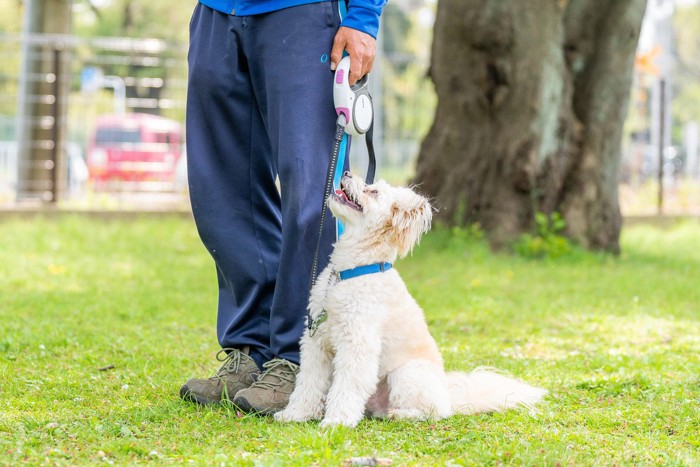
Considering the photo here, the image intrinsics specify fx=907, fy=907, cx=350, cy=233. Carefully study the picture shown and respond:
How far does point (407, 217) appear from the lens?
331 cm

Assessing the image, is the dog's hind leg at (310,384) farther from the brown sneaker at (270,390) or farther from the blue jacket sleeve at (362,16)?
the blue jacket sleeve at (362,16)

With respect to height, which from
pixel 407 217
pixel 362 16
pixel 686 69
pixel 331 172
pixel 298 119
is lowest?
pixel 407 217

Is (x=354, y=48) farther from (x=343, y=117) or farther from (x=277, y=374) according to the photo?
(x=277, y=374)

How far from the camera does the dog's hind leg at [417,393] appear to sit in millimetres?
3309

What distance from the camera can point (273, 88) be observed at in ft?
11.1

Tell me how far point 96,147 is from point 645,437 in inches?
434

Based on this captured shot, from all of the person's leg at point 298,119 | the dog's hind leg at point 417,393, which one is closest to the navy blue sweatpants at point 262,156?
the person's leg at point 298,119

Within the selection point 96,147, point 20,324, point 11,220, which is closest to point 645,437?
point 20,324

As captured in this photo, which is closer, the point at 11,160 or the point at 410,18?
the point at 11,160

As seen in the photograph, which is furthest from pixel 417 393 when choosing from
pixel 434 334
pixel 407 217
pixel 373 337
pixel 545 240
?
pixel 545 240

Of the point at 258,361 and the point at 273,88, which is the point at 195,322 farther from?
the point at 273,88

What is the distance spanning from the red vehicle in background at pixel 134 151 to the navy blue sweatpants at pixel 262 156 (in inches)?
309

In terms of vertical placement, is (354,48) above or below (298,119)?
above

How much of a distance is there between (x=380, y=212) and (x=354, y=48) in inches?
24.2
